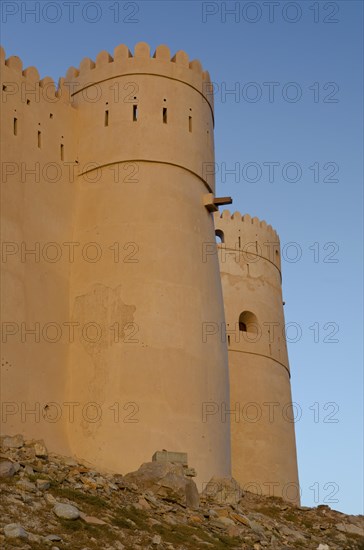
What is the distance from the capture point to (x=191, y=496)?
17.5 m

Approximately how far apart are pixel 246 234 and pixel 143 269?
9989 millimetres

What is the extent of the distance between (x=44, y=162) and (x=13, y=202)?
4.89 ft

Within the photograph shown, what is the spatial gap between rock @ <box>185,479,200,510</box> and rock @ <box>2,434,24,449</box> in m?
2.73

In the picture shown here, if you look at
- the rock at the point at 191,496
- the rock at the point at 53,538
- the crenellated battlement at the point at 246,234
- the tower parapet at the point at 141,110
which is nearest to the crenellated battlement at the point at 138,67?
the tower parapet at the point at 141,110

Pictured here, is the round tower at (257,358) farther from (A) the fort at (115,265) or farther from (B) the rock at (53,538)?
(B) the rock at (53,538)

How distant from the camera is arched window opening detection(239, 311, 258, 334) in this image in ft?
96.9

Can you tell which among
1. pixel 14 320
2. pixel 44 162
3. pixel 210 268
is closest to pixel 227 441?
pixel 210 268

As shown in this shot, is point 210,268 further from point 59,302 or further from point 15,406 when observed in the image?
point 15,406

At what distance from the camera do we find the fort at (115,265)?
19.7 m

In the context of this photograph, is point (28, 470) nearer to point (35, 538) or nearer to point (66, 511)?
point (66, 511)

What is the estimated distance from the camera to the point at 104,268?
2094 centimetres

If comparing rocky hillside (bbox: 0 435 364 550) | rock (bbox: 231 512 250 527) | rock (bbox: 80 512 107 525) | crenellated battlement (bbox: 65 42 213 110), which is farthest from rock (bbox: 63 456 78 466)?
crenellated battlement (bbox: 65 42 213 110)

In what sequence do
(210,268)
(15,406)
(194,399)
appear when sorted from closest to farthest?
1. (15,406)
2. (194,399)
3. (210,268)

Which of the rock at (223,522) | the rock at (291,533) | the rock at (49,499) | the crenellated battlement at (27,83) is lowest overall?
the rock at (291,533)
